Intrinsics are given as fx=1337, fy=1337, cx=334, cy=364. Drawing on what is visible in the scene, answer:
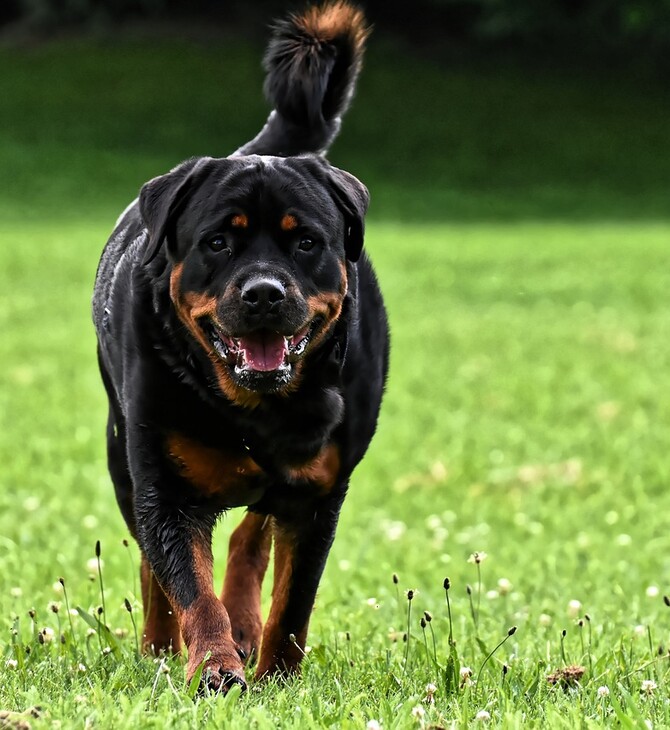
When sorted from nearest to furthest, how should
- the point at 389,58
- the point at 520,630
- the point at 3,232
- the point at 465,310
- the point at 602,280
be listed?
the point at 520,630 < the point at 465,310 < the point at 602,280 < the point at 3,232 < the point at 389,58

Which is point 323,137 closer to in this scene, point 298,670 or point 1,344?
point 298,670

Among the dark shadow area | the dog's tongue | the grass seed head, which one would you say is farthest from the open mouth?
the dark shadow area

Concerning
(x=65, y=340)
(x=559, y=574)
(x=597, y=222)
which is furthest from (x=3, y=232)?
(x=559, y=574)

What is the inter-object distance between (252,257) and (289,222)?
0.56 ft

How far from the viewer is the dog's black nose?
4.09 meters

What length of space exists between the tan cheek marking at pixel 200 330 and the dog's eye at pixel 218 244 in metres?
0.12

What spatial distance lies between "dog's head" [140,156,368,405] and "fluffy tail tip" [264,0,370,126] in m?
0.88

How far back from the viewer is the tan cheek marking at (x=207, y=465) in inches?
167

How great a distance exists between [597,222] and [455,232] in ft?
14.8

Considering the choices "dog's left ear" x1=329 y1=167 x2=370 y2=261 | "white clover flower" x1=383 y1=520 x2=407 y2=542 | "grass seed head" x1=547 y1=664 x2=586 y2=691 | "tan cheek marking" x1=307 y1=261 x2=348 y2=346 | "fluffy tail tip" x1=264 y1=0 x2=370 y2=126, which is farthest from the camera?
"white clover flower" x1=383 y1=520 x2=407 y2=542

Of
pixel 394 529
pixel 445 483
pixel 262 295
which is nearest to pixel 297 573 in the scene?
pixel 262 295

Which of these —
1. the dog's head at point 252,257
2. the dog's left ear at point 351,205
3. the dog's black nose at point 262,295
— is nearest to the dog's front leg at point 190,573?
the dog's head at point 252,257

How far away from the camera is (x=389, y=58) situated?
142 ft

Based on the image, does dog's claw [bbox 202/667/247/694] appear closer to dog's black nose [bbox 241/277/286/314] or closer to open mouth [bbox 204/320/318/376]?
open mouth [bbox 204/320/318/376]
